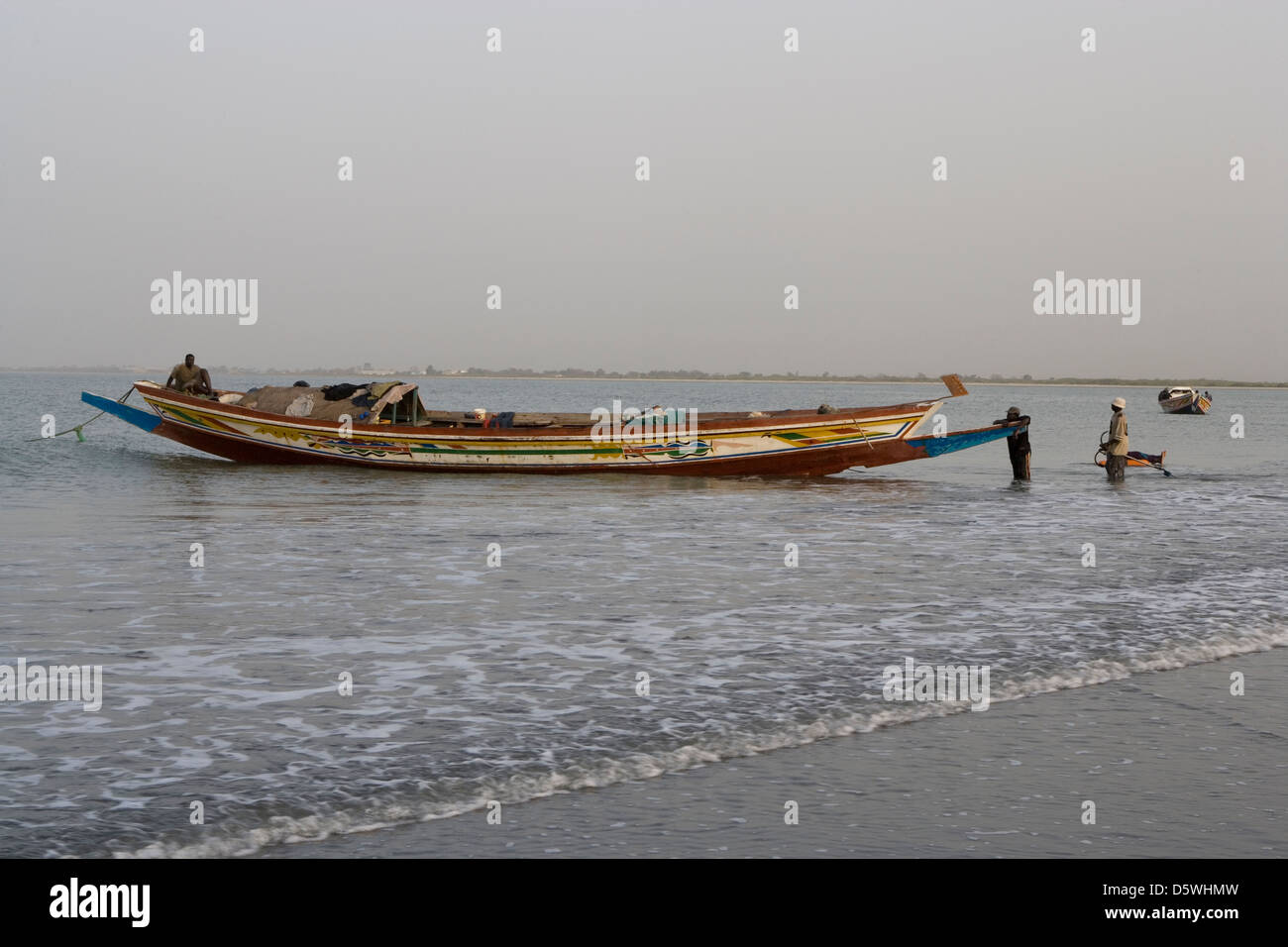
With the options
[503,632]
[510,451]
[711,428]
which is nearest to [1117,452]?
[711,428]

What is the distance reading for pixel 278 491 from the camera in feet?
89.7

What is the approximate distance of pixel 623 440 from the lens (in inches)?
1201

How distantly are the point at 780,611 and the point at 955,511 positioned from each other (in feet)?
43.2

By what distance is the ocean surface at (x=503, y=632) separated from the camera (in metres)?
6.60

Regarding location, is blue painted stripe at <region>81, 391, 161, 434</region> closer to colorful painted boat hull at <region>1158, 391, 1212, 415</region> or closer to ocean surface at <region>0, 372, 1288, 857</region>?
ocean surface at <region>0, 372, 1288, 857</region>

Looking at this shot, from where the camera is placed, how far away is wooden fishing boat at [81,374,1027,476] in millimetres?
30297

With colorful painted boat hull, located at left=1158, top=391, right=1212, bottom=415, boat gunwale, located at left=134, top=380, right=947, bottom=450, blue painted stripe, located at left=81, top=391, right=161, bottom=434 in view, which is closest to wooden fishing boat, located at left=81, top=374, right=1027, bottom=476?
boat gunwale, located at left=134, top=380, right=947, bottom=450

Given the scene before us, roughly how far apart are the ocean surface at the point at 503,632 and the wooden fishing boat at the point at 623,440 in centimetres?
502

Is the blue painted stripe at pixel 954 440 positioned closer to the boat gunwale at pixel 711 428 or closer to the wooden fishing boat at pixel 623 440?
the wooden fishing boat at pixel 623 440

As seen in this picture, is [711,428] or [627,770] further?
[711,428]

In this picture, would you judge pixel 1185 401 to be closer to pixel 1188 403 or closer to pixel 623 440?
pixel 1188 403

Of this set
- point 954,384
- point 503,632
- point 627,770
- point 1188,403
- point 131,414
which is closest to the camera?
point 627,770

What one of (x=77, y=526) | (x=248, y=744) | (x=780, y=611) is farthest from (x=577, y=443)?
(x=248, y=744)

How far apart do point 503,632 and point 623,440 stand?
19.6 meters
